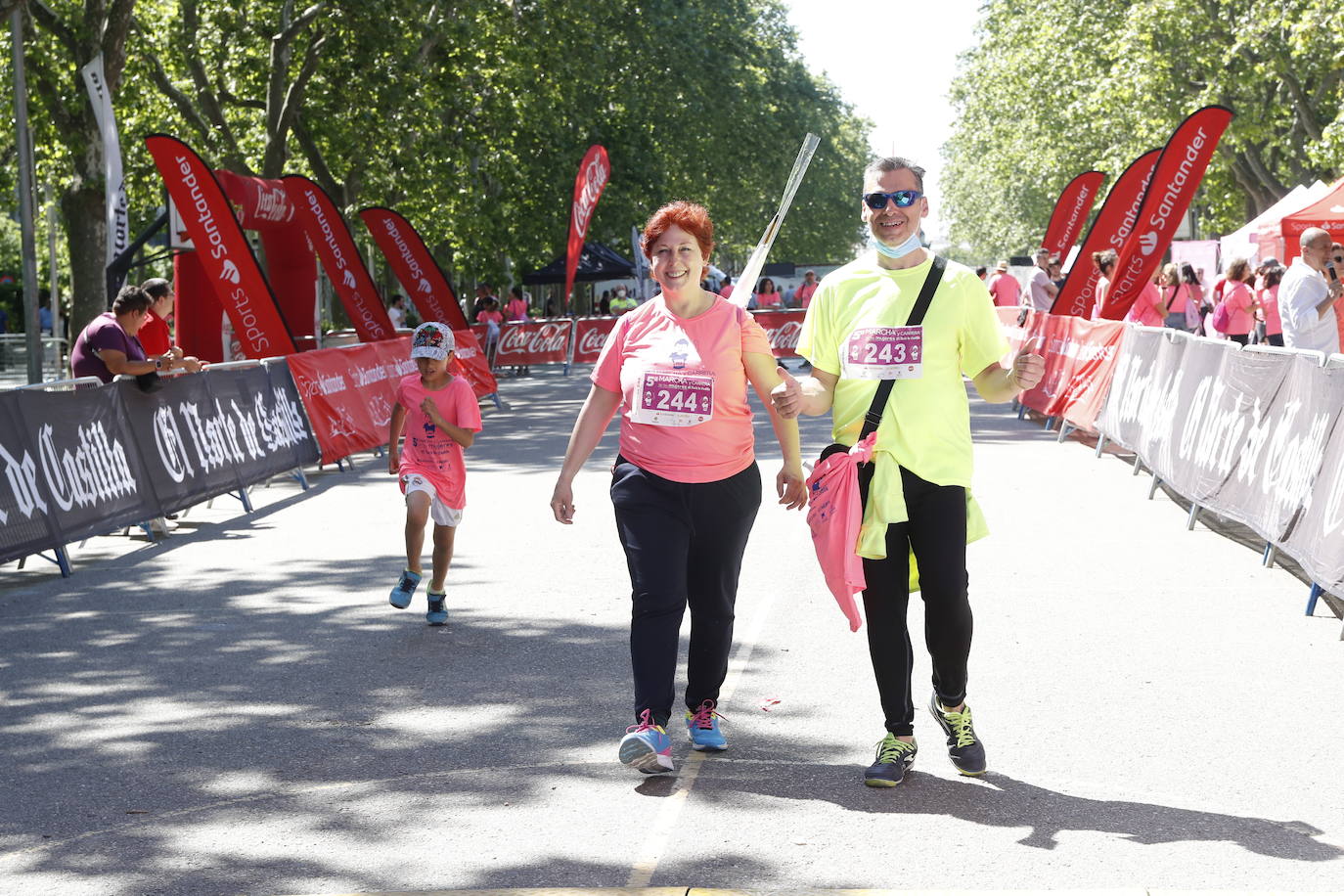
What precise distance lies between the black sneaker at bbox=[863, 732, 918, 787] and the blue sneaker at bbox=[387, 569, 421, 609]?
3.61m

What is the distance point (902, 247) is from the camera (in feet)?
17.6

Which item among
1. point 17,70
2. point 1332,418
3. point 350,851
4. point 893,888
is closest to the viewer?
point 893,888

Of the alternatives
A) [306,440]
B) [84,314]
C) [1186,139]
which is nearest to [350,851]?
[306,440]

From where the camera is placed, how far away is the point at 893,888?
446 cm

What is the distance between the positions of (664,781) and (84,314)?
2047 centimetres

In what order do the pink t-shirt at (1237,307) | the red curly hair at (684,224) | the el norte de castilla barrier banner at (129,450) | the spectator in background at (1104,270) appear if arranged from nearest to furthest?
the red curly hair at (684,224)
the el norte de castilla barrier banner at (129,450)
the spectator in background at (1104,270)
the pink t-shirt at (1237,307)

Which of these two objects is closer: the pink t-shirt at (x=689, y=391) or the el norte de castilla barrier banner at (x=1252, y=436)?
the pink t-shirt at (x=689, y=391)

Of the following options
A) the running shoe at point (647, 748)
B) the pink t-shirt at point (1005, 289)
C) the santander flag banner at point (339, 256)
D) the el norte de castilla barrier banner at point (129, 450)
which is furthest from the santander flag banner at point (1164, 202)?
the running shoe at point (647, 748)

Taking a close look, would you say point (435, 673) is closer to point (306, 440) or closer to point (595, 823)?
point (595, 823)

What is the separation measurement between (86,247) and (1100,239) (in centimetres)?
1423

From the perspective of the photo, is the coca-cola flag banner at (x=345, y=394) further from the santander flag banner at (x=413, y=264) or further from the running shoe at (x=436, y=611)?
the santander flag banner at (x=413, y=264)

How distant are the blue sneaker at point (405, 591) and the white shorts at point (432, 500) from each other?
0.99ft

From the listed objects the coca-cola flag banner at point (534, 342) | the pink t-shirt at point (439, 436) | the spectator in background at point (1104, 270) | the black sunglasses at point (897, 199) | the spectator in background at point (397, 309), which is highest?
the black sunglasses at point (897, 199)

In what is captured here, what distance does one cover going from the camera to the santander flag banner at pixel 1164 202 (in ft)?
63.2
